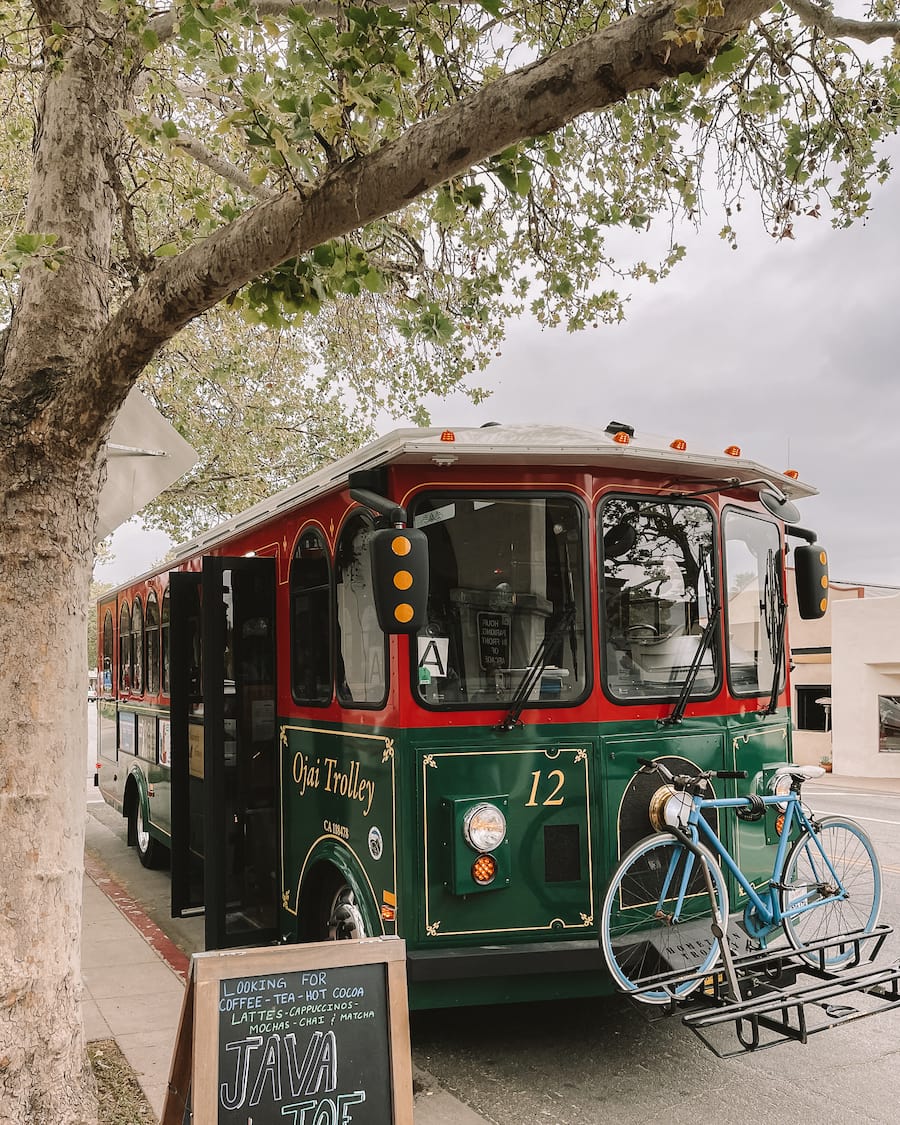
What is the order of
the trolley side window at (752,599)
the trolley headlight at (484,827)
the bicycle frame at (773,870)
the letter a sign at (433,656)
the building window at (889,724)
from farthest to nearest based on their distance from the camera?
the building window at (889,724), the trolley side window at (752,599), the letter a sign at (433,656), the bicycle frame at (773,870), the trolley headlight at (484,827)

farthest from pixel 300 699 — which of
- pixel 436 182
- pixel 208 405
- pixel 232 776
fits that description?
pixel 208 405

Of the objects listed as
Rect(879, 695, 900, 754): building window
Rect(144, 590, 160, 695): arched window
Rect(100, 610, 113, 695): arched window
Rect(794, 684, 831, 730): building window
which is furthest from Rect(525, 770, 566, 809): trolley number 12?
Rect(794, 684, 831, 730): building window

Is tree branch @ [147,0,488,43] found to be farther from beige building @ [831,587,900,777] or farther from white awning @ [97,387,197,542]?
beige building @ [831,587,900,777]

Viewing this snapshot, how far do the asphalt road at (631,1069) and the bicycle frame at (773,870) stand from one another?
0.67 metres

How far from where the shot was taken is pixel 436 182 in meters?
3.67

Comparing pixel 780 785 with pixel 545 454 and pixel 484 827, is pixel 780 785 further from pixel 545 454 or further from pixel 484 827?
pixel 545 454

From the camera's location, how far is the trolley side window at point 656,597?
5172 millimetres

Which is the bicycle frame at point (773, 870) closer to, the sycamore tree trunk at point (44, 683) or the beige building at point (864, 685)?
the sycamore tree trunk at point (44, 683)

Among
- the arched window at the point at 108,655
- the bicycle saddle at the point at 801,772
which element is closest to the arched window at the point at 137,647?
the arched window at the point at 108,655

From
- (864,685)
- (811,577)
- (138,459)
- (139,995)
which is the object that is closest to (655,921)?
(811,577)

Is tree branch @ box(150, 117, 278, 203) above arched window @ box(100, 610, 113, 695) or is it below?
above

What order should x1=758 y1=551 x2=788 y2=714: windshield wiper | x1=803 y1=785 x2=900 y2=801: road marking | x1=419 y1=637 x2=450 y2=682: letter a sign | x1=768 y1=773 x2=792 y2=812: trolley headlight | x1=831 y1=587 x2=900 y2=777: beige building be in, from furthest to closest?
1. x1=831 y1=587 x2=900 y2=777: beige building
2. x1=803 y1=785 x2=900 y2=801: road marking
3. x1=758 y1=551 x2=788 y2=714: windshield wiper
4. x1=768 y1=773 x2=792 y2=812: trolley headlight
5. x1=419 y1=637 x2=450 y2=682: letter a sign

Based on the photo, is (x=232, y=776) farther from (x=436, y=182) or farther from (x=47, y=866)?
(x=436, y=182)

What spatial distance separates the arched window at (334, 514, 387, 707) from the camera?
5.23 meters
